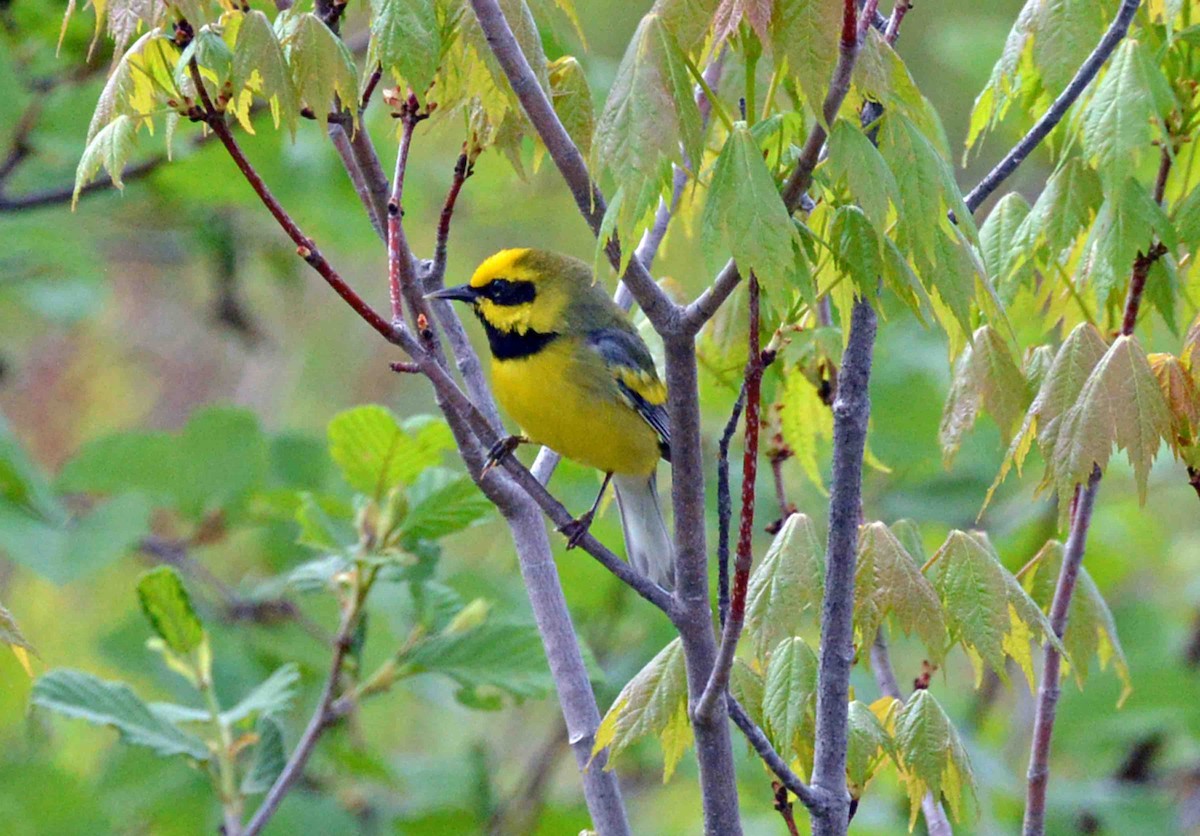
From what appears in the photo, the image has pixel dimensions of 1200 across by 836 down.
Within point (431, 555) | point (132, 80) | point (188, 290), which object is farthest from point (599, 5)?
point (132, 80)

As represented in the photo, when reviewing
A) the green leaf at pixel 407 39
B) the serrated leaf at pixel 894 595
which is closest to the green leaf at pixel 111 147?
the green leaf at pixel 407 39

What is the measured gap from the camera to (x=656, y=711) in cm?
175

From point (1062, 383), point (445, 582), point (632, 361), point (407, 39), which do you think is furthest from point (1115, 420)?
point (445, 582)

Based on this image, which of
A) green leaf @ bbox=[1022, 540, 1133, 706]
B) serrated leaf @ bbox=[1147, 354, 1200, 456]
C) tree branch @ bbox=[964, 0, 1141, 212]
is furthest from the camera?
green leaf @ bbox=[1022, 540, 1133, 706]

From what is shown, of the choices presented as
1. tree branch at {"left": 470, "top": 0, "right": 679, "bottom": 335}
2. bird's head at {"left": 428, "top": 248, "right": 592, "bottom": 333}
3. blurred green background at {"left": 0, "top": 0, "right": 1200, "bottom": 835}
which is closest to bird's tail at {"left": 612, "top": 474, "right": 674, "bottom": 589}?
blurred green background at {"left": 0, "top": 0, "right": 1200, "bottom": 835}

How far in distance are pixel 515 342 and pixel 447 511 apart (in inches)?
23.3

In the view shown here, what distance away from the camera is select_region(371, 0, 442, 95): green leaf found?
1552 millimetres

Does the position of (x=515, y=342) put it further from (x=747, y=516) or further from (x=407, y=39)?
(x=747, y=516)

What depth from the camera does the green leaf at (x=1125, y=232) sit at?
6.07ft

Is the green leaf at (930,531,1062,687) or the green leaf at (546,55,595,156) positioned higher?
the green leaf at (546,55,595,156)

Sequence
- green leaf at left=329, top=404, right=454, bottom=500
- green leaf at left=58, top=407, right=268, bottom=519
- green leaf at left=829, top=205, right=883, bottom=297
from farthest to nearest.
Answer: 1. green leaf at left=58, top=407, right=268, bottom=519
2. green leaf at left=329, top=404, right=454, bottom=500
3. green leaf at left=829, top=205, right=883, bottom=297

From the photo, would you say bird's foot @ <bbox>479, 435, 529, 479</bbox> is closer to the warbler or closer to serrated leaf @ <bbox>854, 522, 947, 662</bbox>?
serrated leaf @ <bbox>854, 522, 947, 662</bbox>

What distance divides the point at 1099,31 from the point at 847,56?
2.17ft

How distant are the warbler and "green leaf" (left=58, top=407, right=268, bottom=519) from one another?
72cm
